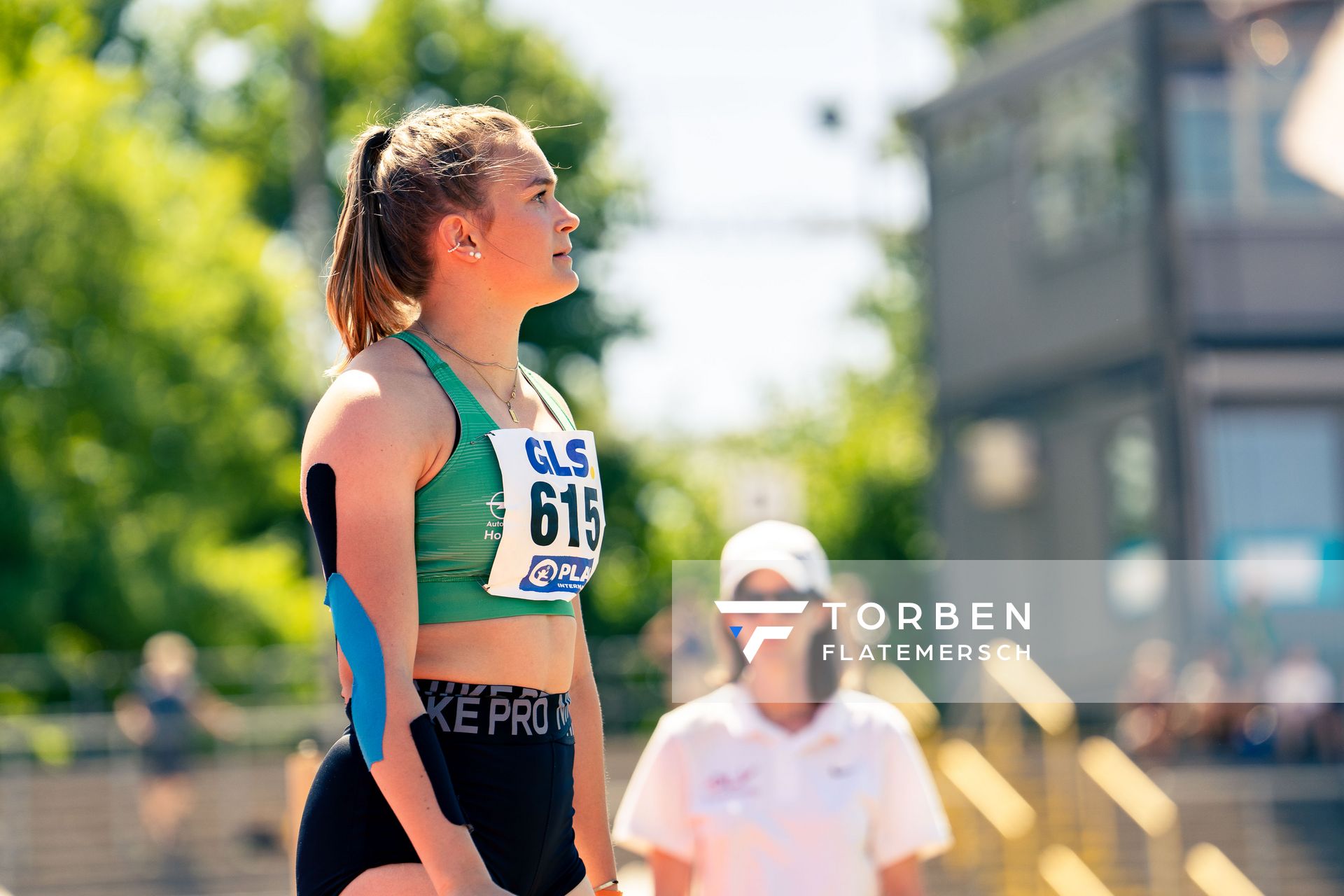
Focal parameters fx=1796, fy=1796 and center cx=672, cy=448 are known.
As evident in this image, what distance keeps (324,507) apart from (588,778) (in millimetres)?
683

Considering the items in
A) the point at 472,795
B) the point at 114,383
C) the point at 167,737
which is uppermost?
the point at 114,383

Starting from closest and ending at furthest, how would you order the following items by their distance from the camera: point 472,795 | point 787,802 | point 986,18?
point 472,795
point 787,802
point 986,18

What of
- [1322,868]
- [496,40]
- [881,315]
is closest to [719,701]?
[1322,868]

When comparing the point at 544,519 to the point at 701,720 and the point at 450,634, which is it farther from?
the point at 701,720

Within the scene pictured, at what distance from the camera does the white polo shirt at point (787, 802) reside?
12.8 ft

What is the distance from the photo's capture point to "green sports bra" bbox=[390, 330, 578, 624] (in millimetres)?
2373

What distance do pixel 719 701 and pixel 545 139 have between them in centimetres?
3326

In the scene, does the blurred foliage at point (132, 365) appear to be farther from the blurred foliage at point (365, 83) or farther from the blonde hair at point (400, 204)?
the blonde hair at point (400, 204)

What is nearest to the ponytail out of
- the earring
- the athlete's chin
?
the earring

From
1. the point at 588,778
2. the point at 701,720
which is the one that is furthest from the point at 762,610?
the point at 588,778

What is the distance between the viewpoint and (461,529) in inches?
93.8

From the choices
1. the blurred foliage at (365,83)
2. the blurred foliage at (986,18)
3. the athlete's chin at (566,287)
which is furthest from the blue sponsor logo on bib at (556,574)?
the blurred foliage at (986,18)

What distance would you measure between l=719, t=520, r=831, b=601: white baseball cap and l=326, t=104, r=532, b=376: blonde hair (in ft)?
5.13

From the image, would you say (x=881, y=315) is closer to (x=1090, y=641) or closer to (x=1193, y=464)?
(x=1193, y=464)
